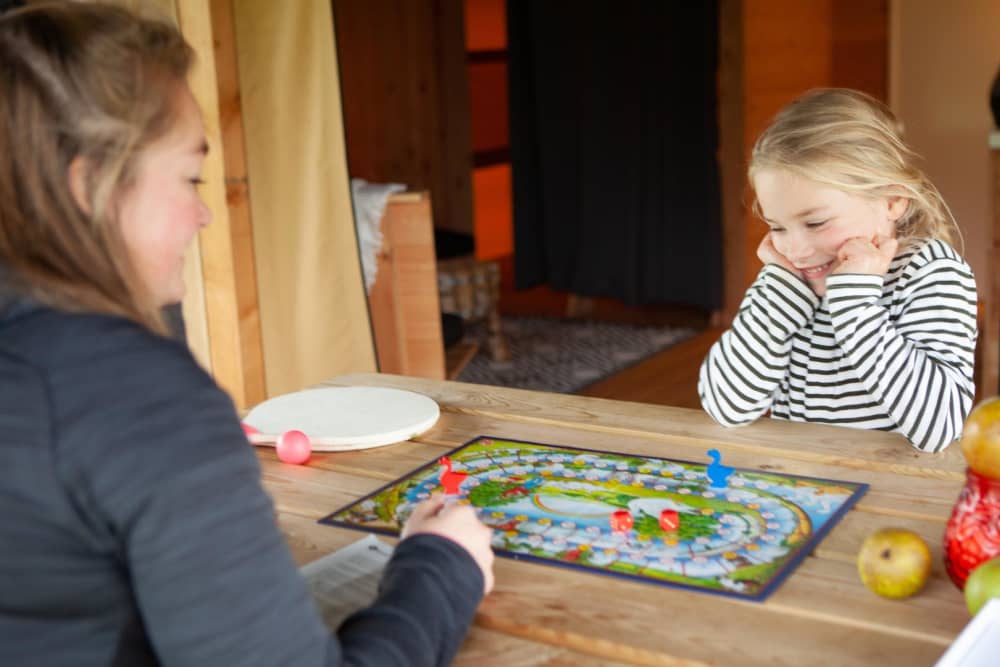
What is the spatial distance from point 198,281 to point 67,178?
2.02m

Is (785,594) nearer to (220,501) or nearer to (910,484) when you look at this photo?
(910,484)

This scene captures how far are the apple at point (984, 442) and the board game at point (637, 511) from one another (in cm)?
18

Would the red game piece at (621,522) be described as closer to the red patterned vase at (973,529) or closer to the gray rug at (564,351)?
the red patterned vase at (973,529)

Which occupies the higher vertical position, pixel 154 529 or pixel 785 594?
pixel 154 529

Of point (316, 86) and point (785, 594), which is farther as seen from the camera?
point (316, 86)

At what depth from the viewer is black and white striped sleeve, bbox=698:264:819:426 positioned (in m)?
1.57

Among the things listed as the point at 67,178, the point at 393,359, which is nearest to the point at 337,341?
the point at 393,359

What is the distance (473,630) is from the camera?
38.9 inches

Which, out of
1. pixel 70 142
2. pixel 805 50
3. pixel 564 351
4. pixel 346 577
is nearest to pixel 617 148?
pixel 805 50

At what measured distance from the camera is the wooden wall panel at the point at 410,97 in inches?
222

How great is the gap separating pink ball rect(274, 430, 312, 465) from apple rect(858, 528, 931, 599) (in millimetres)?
718

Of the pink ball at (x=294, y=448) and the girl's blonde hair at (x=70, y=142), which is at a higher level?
the girl's blonde hair at (x=70, y=142)

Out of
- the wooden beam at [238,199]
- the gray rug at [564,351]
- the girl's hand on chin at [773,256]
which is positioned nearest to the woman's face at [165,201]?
the girl's hand on chin at [773,256]

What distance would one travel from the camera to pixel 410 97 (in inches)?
232
